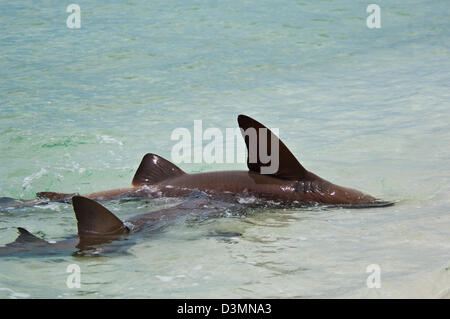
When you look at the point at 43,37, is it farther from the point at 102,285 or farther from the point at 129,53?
the point at 102,285

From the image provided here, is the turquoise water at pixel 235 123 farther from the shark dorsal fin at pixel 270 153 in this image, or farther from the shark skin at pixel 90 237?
the shark dorsal fin at pixel 270 153

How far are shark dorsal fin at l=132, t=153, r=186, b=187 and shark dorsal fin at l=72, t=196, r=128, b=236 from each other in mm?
945

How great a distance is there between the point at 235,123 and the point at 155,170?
2.77m

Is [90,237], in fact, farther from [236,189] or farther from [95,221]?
[236,189]

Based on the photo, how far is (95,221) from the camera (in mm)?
3557

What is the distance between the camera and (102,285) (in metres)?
3.04

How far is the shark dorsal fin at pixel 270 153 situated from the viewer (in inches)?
159

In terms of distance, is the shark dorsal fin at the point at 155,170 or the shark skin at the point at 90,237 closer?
the shark skin at the point at 90,237

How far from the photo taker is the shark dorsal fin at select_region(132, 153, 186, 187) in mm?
4539

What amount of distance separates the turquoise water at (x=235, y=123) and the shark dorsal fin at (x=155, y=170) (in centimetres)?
23

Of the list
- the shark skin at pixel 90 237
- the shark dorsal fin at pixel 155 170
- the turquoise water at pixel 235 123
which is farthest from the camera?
the shark dorsal fin at pixel 155 170

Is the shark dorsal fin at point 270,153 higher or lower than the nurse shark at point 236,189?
higher

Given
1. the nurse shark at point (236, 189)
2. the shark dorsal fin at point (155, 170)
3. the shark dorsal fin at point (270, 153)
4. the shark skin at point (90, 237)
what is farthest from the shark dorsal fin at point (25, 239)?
the shark dorsal fin at point (270, 153)
